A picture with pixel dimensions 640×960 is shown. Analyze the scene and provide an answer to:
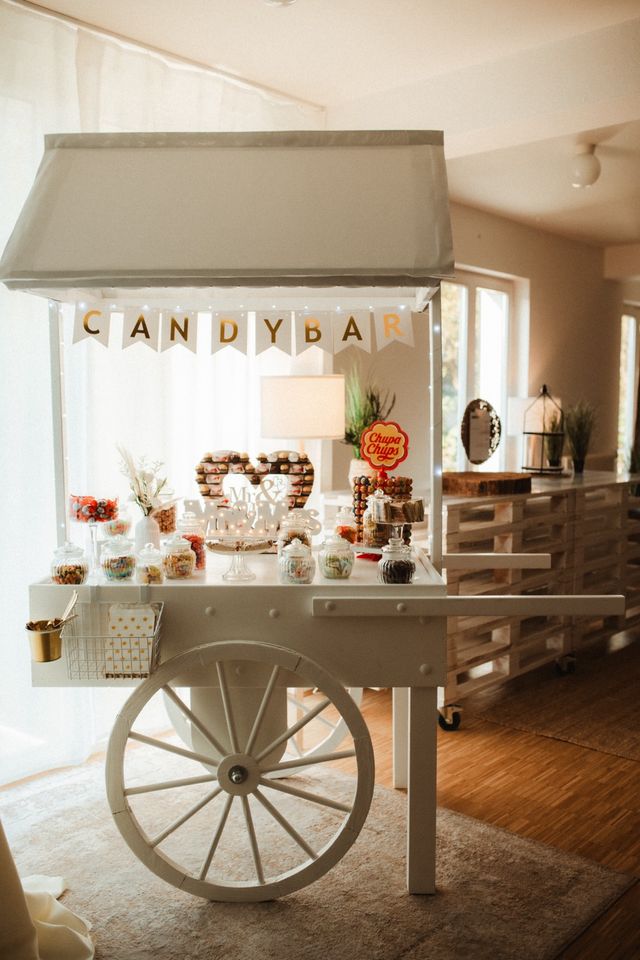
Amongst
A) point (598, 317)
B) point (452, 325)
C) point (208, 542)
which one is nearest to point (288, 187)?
point (208, 542)

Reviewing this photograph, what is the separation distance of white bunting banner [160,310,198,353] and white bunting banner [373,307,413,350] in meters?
0.62

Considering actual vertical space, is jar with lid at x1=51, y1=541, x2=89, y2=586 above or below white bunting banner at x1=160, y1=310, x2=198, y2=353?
below

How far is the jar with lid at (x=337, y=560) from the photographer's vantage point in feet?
7.55

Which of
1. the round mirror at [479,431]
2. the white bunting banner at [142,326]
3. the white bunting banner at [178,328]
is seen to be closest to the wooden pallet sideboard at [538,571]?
the round mirror at [479,431]

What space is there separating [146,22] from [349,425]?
6.08 feet

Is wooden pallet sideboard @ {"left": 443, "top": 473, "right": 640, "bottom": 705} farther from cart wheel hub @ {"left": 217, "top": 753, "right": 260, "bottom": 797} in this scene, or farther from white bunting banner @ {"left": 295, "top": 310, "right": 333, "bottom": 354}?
cart wheel hub @ {"left": 217, "top": 753, "right": 260, "bottom": 797}

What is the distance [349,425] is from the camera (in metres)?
3.94

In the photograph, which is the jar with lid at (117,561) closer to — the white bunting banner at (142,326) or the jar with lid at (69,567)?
the jar with lid at (69,567)

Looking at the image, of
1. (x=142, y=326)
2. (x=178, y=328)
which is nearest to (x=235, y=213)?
(x=178, y=328)

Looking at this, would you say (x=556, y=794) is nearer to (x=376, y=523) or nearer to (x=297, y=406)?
(x=376, y=523)

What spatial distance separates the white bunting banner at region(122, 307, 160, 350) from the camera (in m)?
2.74

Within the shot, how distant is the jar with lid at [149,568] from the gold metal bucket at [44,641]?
0.85 ft

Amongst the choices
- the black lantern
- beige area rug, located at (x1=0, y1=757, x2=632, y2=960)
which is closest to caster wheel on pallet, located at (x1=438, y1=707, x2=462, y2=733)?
beige area rug, located at (x1=0, y1=757, x2=632, y2=960)

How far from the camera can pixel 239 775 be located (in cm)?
221
